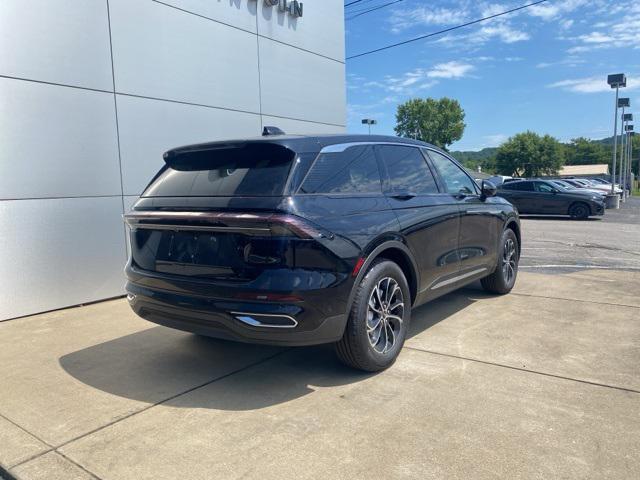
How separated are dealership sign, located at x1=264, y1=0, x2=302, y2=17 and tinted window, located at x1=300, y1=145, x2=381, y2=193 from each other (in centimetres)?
549

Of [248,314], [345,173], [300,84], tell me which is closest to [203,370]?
[248,314]

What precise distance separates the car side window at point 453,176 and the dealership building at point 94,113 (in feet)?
12.5

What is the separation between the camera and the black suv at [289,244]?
3209 millimetres

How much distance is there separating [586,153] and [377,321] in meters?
147

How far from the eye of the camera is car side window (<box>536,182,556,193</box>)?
1892 cm

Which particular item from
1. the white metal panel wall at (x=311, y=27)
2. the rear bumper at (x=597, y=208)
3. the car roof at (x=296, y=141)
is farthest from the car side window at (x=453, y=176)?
the rear bumper at (x=597, y=208)

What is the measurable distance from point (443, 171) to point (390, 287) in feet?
5.73

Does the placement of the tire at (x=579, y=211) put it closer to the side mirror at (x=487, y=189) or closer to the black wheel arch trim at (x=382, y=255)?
the side mirror at (x=487, y=189)

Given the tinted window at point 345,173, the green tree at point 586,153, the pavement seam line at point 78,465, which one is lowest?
the pavement seam line at point 78,465

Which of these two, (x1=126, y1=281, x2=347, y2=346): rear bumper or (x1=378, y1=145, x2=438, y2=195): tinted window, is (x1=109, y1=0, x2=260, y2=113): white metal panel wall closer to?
(x1=378, y1=145, x2=438, y2=195): tinted window

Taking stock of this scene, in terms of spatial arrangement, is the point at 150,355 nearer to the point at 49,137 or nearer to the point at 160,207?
the point at 160,207

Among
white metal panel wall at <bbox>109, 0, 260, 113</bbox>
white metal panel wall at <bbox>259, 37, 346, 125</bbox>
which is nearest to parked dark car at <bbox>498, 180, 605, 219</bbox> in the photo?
white metal panel wall at <bbox>259, 37, 346, 125</bbox>

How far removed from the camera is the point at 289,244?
10.4 feet

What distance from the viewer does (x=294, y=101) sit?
9.23 m
